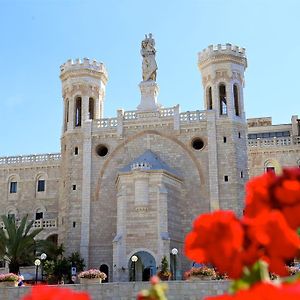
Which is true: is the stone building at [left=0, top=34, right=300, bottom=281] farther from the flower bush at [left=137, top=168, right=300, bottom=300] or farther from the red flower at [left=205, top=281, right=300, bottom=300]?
the red flower at [left=205, top=281, right=300, bottom=300]

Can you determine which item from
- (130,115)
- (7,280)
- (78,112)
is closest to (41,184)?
(78,112)

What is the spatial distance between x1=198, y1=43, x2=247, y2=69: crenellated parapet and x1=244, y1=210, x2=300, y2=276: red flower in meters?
41.2

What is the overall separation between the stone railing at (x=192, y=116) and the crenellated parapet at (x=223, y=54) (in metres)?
4.48

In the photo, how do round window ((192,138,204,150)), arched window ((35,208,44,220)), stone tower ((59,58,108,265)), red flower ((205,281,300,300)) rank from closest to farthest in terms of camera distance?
red flower ((205,281,300,300)) < stone tower ((59,58,108,265)) < round window ((192,138,204,150)) < arched window ((35,208,44,220))

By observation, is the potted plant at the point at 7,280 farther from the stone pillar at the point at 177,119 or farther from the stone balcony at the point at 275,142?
the stone balcony at the point at 275,142

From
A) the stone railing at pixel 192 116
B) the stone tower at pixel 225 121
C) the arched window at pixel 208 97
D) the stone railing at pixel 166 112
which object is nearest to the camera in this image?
the stone tower at pixel 225 121

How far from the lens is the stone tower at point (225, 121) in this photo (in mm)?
40094

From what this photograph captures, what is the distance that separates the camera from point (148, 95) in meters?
44.7

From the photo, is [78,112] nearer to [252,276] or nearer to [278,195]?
[278,195]

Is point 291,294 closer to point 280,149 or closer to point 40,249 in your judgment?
point 40,249

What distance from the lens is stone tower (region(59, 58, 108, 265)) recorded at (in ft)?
137

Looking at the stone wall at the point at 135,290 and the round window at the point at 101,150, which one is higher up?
the round window at the point at 101,150

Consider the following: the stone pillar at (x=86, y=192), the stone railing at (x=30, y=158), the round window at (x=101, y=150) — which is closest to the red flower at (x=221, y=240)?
the stone pillar at (x=86, y=192)

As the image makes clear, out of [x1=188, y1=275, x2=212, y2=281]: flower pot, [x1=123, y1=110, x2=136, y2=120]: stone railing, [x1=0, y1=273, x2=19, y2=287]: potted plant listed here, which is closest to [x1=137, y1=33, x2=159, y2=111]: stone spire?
[x1=123, y1=110, x2=136, y2=120]: stone railing
